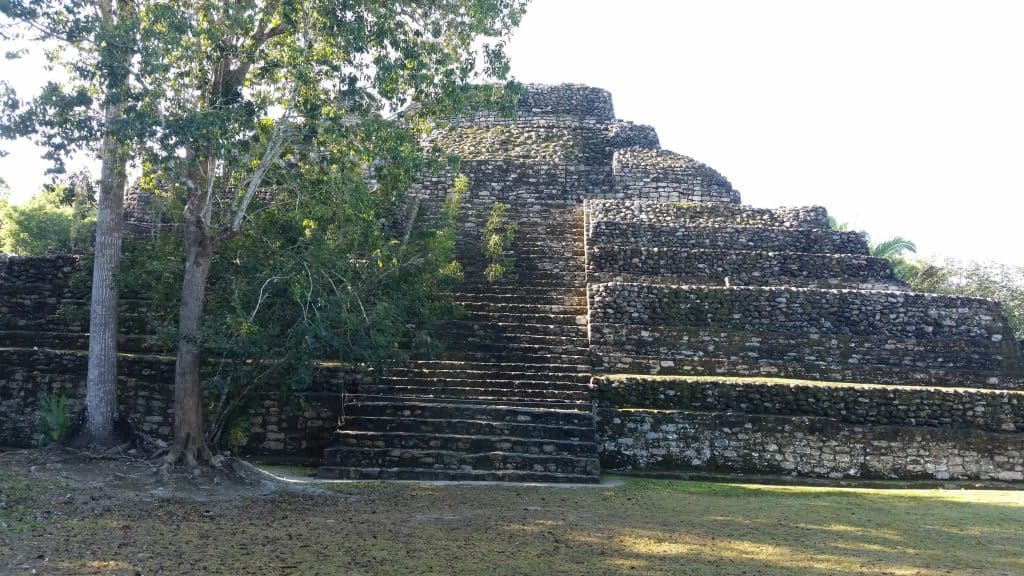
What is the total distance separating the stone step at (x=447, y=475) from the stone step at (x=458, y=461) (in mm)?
103

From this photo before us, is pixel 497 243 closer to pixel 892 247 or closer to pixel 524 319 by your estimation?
pixel 524 319

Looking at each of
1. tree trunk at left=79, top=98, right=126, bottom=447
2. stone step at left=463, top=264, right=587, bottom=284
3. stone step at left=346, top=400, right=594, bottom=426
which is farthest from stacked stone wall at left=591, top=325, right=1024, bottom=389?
tree trunk at left=79, top=98, right=126, bottom=447

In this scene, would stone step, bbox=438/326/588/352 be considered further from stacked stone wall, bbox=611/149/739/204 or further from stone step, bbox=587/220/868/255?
stacked stone wall, bbox=611/149/739/204

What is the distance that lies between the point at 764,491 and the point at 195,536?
6.62 m

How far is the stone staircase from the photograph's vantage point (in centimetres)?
1077

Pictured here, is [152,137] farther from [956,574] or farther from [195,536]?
[956,574]

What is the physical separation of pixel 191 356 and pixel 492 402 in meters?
4.10

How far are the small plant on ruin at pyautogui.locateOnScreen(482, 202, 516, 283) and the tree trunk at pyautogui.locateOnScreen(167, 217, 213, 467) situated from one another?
5907 millimetres

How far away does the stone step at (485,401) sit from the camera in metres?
11.8

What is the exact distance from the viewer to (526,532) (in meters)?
7.62

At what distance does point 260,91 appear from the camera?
996 cm

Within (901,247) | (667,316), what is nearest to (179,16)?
(667,316)

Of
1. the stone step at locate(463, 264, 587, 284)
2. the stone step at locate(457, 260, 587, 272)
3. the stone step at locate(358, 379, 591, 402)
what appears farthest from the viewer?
the stone step at locate(457, 260, 587, 272)

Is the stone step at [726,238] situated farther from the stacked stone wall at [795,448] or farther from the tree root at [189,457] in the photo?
the tree root at [189,457]
